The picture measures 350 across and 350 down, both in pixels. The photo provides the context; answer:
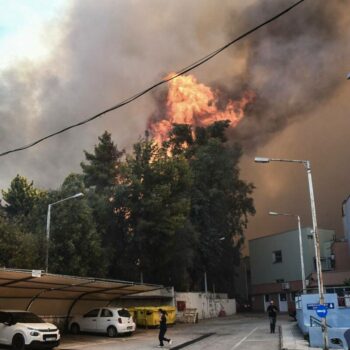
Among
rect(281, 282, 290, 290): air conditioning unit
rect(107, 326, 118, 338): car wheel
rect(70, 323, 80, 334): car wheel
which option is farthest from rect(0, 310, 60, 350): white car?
rect(281, 282, 290, 290): air conditioning unit

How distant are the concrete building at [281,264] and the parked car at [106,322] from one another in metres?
37.3

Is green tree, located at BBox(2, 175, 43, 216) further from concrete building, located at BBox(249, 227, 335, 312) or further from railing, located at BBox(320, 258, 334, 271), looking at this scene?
railing, located at BBox(320, 258, 334, 271)

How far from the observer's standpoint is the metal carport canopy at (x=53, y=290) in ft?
70.5

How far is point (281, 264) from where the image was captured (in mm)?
65000

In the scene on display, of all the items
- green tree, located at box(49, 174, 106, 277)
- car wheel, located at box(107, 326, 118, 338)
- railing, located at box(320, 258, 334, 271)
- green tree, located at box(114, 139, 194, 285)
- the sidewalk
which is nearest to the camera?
the sidewalk

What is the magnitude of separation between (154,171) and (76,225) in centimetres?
1285

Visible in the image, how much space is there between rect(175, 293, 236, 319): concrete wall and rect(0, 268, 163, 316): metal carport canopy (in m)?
16.0

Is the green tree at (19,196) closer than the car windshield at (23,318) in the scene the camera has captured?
No

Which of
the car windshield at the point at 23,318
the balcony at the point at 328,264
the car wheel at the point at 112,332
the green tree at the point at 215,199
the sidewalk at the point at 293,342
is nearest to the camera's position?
the sidewalk at the point at 293,342

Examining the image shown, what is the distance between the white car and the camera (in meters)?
20.0

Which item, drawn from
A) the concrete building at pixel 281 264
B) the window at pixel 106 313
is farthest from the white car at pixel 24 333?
the concrete building at pixel 281 264

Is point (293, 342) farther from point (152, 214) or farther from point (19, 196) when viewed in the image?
point (19, 196)

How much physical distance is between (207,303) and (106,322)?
2734 cm

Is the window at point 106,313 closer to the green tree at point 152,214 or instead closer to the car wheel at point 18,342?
the car wheel at point 18,342
